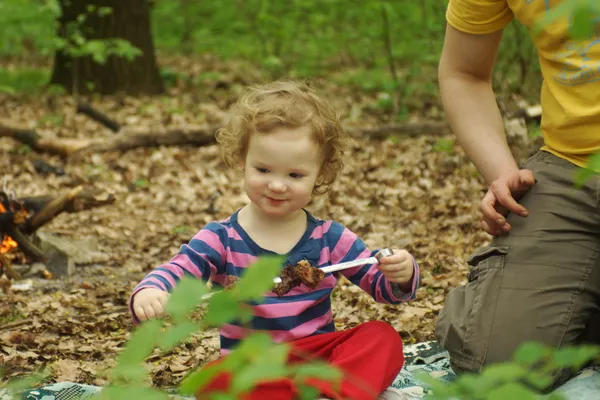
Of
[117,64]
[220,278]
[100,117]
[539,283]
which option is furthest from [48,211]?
[117,64]

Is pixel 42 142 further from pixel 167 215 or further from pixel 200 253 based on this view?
pixel 200 253

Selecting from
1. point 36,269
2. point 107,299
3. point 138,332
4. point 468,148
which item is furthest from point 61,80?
point 138,332

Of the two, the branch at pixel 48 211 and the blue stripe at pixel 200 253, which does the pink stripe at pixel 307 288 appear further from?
the branch at pixel 48 211

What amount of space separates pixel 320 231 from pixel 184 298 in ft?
5.44

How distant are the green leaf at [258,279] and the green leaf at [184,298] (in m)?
0.05

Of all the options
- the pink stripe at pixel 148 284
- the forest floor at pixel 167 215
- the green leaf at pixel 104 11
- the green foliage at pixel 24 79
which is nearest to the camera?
the pink stripe at pixel 148 284

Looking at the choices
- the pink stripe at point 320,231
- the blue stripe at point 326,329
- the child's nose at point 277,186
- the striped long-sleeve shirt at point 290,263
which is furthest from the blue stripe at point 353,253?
the child's nose at point 277,186

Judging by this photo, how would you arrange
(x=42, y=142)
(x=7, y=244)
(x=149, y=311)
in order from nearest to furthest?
(x=149, y=311) → (x=7, y=244) → (x=42, y=142)

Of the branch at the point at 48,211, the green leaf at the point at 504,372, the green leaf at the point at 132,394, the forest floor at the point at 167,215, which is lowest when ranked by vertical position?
the forest floor at the point at 167,215

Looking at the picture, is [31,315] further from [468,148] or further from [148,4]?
[148,4]

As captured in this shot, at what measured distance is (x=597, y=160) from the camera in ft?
3.26

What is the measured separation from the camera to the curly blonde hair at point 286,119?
2416mm

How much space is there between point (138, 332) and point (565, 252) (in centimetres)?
207

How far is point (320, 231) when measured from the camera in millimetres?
2559
